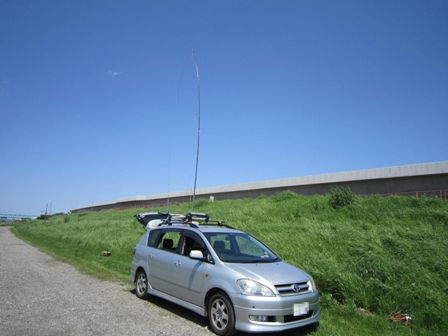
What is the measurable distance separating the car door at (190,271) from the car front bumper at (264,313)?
0.94 m

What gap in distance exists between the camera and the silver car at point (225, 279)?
551cm

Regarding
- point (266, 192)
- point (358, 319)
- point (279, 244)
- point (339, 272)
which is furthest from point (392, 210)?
point (266, 192)

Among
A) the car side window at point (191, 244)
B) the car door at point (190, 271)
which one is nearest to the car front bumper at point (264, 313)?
the car door at point (190, 271)

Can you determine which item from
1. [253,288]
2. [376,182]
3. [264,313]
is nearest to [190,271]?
[253,288]

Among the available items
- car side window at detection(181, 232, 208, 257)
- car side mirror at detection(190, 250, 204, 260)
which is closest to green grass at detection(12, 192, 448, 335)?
car side mirror at detection(190, 250, 204, 260)

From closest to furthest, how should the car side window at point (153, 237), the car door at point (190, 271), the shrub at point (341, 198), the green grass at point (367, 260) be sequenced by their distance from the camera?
the car door at point (190, 271), the green grass at point (367, 260), the car side window at point (153, 237), the shrub at point (341, 198)

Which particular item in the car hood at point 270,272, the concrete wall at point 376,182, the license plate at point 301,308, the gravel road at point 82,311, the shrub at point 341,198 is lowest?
the gravel road at point 82,311

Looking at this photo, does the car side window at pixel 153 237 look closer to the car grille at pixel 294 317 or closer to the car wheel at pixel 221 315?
the car wheel at pixel 221 315

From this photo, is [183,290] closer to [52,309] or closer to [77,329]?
[77,329]

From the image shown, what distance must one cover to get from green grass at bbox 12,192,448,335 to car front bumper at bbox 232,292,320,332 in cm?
82

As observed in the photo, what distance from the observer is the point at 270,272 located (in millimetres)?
5984

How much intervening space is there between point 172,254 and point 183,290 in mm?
859

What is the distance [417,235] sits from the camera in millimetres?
11297

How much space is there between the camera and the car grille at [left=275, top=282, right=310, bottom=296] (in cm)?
564
